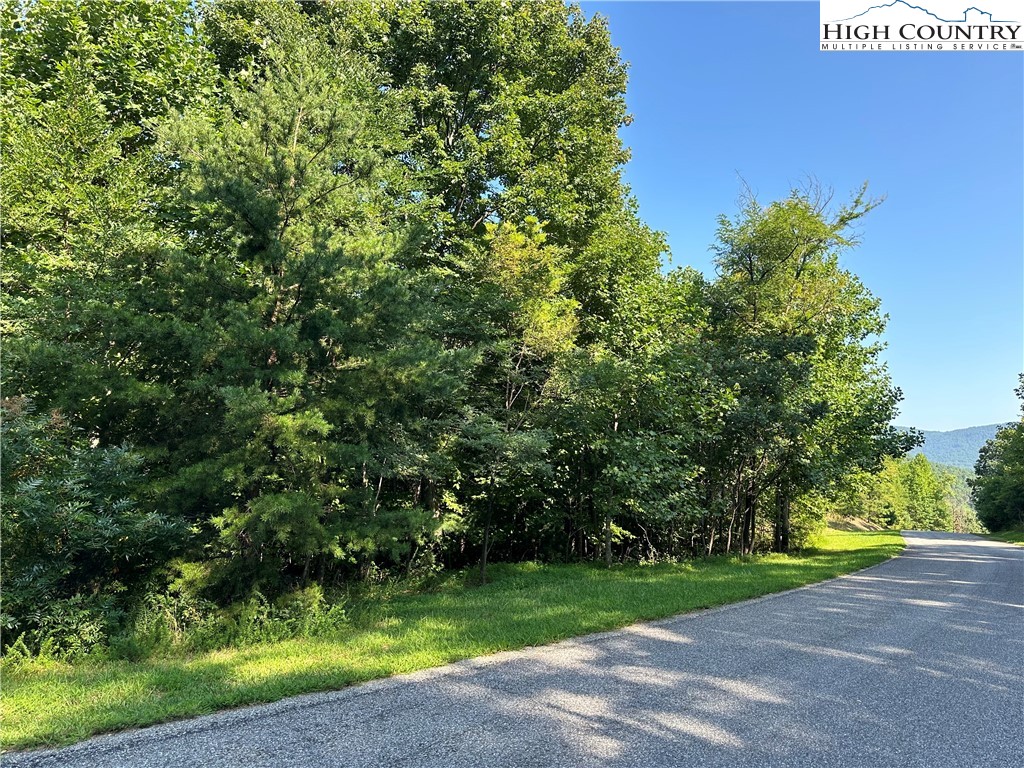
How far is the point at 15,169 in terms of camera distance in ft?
26.2

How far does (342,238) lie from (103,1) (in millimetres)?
8629

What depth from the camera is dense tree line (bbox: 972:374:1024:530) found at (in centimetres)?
3072

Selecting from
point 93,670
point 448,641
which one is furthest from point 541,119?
point 93,670

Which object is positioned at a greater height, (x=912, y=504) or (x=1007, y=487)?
(x=1007, y=487)

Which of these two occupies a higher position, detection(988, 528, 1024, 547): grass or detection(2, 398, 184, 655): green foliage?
detection(2, 398, 184, 655): green foliage

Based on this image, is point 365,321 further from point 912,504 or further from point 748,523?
point 912,504

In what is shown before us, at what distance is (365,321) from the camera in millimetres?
6887

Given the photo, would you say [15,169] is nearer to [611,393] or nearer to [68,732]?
[68,732]

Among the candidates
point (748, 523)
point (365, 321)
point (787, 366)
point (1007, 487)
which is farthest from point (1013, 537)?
point (365, 321)

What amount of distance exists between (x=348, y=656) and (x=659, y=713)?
267cm

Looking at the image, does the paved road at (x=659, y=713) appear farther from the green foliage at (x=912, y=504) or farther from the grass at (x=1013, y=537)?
the green foliage at (x=912, y=504)

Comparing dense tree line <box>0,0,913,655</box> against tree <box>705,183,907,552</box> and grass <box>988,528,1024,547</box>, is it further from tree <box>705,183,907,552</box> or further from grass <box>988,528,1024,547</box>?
grass <box>988,528,1024,547</box>

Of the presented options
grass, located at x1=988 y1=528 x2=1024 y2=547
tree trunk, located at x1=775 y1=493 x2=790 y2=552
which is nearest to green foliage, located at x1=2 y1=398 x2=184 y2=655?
tree trunk, located at x1=775 y1=493 x2=790 y2=552

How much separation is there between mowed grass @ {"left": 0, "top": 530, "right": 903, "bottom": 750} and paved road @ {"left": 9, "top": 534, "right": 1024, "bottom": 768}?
0.67 feet
